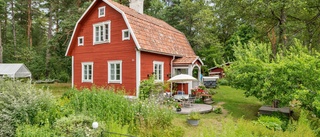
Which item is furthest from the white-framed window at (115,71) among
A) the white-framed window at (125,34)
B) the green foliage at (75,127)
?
the green foliage at (75,127)

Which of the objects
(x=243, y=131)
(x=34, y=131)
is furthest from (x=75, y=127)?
(x=243, y=131)

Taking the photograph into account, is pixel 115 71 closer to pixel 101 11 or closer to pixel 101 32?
pixel 101 32

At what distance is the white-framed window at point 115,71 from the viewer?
1210 cm

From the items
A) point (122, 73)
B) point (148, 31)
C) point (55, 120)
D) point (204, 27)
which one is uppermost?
point (204, 27)

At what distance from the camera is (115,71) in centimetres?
1235

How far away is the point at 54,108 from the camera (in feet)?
18.7

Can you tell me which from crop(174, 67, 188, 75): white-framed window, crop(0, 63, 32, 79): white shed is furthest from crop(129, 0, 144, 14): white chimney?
crop(0, 63, 32, 79): white shed

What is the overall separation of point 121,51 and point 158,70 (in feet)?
8.64

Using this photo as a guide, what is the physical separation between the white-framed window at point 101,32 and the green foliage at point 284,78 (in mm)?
7890

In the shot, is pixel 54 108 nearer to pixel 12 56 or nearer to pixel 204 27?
pixel 204 27

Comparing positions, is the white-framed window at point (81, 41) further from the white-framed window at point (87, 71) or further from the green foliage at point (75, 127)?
the green foliage at point (75, 127)

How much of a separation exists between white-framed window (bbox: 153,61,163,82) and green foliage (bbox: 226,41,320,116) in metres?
4.88

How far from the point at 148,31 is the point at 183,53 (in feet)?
11.3

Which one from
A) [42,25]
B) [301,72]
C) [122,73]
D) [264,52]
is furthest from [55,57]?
[301,72]
